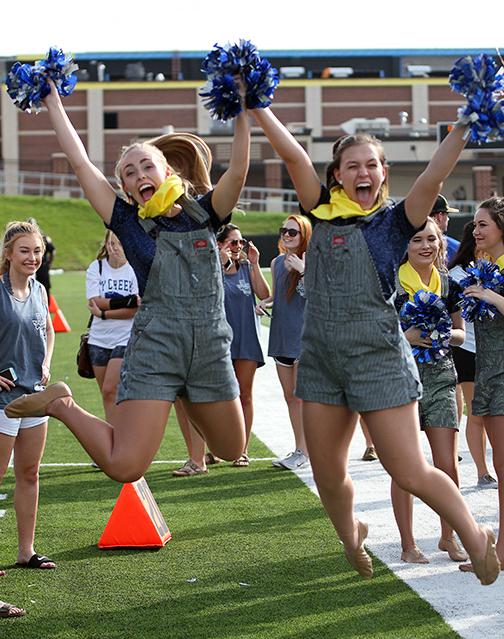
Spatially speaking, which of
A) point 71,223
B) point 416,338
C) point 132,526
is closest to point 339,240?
point 416,338

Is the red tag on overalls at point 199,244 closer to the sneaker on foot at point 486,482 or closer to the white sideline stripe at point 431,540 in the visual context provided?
the white sideline stripe at point 431,540

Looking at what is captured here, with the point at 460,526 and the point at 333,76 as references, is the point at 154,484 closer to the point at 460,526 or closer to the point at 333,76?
the point at 460,526

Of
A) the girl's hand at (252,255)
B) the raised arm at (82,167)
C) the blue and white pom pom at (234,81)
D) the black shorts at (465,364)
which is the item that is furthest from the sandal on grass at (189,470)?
the blue and white pom pom at (234,81)

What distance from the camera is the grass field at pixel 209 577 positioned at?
4.99 metres

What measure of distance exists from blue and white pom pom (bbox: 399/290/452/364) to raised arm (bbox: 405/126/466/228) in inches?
46.3

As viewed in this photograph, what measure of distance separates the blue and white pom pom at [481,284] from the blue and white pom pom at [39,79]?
216 centimetres

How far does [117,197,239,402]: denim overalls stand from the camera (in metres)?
4.79

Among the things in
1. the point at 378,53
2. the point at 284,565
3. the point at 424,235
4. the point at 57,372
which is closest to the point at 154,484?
the point at 284,565

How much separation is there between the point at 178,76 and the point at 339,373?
77144 mm

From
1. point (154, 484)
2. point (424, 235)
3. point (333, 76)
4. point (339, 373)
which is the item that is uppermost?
point (333, 76)

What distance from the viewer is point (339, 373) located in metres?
4.62

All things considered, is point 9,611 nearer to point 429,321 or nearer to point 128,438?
point 128,438

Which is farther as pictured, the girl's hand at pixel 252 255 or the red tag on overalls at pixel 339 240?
the girl's hand at pixel 252 255

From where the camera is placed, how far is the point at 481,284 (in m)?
5.83
